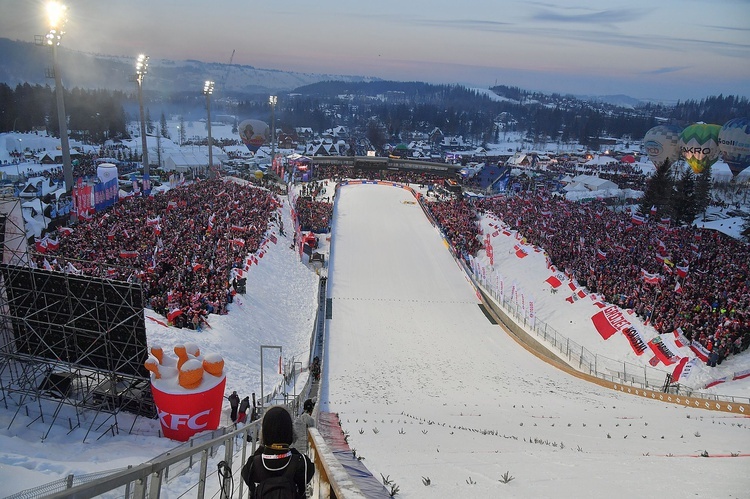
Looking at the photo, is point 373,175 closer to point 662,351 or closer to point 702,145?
point 702,145

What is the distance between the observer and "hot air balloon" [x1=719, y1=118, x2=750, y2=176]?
46.4 metres

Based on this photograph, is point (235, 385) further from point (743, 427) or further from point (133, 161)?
point (133, 161)

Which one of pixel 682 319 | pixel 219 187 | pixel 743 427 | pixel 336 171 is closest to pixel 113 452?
pixel 743 427

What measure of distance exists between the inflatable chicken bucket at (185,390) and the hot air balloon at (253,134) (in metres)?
72.1

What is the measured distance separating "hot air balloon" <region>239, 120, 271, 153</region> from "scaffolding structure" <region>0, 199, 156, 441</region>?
70009 mm

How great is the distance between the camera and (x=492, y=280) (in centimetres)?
2977

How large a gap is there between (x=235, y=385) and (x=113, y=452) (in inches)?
218

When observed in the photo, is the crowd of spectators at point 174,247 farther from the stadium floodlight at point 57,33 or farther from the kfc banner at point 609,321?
the kfc banner at point 609,321

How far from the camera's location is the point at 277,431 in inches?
123

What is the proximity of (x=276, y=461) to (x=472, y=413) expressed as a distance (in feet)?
37.4

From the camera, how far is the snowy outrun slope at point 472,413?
22.7 ft

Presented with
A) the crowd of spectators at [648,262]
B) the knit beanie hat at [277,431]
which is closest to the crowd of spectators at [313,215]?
the crowd of spectators at [648,262]

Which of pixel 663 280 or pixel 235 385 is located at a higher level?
pixel 663 280

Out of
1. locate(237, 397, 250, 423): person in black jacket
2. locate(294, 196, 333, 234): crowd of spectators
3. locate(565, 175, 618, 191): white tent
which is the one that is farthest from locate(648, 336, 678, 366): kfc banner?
locate(565, 175, 618, 191): white tent
